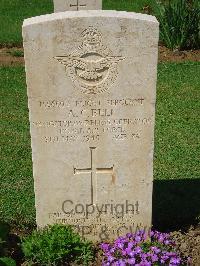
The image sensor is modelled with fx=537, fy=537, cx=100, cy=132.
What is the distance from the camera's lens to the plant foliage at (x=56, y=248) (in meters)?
4.24

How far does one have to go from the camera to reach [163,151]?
271 inches

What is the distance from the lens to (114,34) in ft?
12.7

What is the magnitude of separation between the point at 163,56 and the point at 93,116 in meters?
7.28

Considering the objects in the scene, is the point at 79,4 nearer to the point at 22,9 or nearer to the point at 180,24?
the point at 180,24

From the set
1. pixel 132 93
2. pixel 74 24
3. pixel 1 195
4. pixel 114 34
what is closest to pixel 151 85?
pixel 132 93

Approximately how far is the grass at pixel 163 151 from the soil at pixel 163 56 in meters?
0.58

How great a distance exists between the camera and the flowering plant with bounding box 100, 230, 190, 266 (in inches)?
164

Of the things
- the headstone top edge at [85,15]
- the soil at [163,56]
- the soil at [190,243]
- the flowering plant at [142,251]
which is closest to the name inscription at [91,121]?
the headstone top edge at [85,15]

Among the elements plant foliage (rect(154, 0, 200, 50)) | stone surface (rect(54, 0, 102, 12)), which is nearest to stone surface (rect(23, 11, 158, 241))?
stone surface (rect(54, 0, 102, 12))

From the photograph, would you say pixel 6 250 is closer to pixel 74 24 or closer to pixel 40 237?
pixel 40 237

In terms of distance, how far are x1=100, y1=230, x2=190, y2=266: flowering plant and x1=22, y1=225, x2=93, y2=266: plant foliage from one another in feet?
0.65

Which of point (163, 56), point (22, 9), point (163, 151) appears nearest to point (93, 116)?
point (163, 151)

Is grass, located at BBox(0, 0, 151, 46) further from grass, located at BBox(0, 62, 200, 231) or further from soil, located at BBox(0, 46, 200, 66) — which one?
grass, located at BBox(0, 62, 200, 231)

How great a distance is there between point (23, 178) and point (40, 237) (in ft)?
6.24
